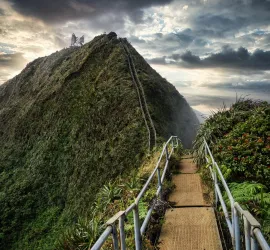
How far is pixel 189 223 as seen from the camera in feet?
20.6

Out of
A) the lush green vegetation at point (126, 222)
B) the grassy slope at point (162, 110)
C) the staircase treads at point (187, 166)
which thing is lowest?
the lush green vegetation at point (126, 222)

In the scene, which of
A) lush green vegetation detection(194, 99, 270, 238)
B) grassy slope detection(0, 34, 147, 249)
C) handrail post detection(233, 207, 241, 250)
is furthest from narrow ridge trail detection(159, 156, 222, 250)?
grassy slope detection(0, 34, 147, 249)

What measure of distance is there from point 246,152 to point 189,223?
3.14 m

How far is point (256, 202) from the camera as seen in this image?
5.73 metres

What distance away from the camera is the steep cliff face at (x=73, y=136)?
773 inches

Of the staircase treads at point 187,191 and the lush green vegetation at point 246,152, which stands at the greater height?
the lush green vegetation at point 246,152

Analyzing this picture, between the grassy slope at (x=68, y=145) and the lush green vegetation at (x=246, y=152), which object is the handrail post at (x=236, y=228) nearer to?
the lush green vegetation at (x=246, y=152)

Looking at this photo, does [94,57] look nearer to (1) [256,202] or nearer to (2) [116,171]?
(2) [116,171]

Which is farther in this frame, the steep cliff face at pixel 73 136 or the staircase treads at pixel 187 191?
the steep cliff face at pixel 73 136

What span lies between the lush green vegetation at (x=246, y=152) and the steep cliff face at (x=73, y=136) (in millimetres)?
2503

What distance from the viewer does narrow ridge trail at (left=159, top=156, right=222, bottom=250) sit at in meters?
5.42

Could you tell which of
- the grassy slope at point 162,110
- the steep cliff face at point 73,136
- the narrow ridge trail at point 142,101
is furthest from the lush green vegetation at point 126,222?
the grassy slope at point 162,110

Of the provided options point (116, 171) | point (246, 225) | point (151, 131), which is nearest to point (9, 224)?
point (116, 171)

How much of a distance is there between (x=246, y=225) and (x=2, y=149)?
107 ft
